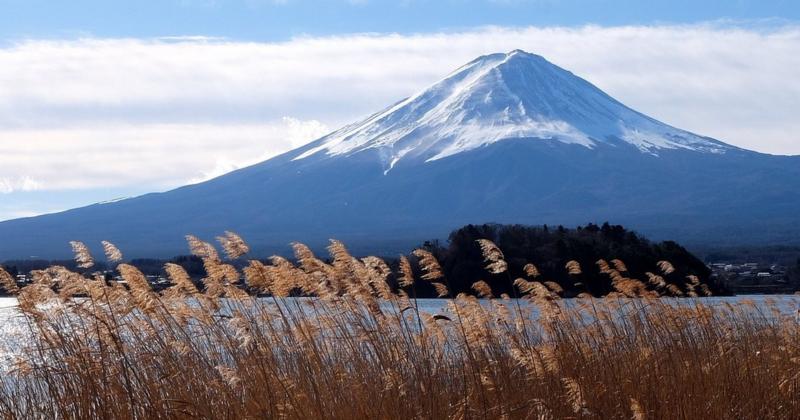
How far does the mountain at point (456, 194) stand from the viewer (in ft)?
422

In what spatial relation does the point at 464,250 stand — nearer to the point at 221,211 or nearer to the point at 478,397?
the point at 478,397

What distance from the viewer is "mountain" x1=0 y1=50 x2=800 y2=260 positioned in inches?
5064

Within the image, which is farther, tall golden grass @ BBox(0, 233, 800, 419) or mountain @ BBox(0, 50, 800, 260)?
mountain @ BBox(0, 50, 800, 260)

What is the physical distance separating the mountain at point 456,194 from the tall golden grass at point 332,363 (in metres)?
97.2

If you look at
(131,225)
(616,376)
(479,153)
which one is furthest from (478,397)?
(479,153)

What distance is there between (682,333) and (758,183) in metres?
160

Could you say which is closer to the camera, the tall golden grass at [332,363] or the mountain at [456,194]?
the tall golden grass at [332,363]

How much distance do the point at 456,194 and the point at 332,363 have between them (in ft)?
529

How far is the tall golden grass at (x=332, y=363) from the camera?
6.89 m

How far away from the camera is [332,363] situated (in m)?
8.02

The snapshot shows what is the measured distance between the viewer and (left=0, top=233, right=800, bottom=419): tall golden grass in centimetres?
689

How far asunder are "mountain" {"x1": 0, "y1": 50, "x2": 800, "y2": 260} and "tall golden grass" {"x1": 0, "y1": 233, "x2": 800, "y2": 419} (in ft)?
319

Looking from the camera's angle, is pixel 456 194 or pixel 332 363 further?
pixel 456 194

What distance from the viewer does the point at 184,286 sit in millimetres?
7867
